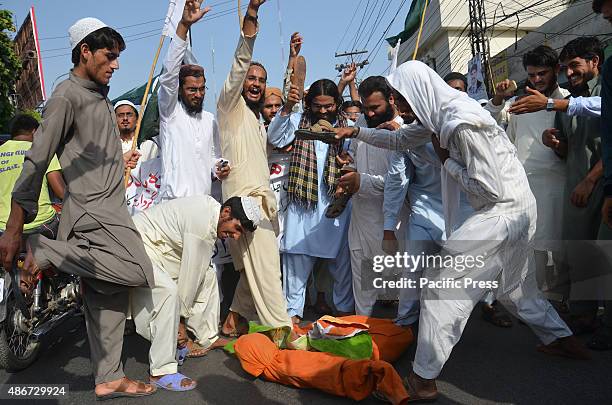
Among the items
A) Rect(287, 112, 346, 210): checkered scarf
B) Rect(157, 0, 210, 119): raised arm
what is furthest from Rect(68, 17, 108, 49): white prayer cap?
Rect(287, 112, 346, 210): checkered scarf

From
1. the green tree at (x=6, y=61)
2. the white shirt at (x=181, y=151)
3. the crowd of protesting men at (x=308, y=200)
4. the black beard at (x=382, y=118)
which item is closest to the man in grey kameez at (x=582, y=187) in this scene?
the crowd of protesting men at (x=308, y=200)

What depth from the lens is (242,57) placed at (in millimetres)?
3422

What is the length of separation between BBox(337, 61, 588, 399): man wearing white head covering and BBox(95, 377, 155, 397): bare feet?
1.45 m

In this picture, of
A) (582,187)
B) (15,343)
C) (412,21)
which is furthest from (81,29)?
(412,21)

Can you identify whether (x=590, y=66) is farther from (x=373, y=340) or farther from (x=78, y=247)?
(x=78, y=247)

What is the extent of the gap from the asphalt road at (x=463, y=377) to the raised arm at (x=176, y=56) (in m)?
1.85

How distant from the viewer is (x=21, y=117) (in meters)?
4.32

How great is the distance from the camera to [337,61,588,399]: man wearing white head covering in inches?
102

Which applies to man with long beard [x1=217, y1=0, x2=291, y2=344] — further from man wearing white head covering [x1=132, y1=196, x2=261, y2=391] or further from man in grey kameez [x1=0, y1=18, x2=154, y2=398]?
man in grey kameez [x1=0, y1=18, x2=154, y2=398]

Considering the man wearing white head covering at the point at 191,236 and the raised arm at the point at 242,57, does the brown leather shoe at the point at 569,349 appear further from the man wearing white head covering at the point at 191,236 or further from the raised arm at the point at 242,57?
the raised arm at the point at 242,57

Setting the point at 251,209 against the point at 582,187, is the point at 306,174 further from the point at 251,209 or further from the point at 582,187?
the point at 582,187

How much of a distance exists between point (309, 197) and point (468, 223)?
5.27ft

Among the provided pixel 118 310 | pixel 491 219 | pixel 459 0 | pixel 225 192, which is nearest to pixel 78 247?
pixel 118 310

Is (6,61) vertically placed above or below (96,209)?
above
